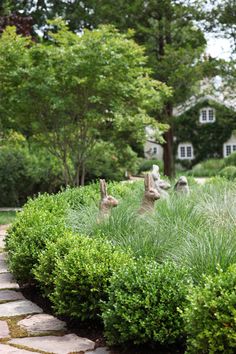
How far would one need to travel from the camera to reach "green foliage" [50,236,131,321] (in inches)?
151

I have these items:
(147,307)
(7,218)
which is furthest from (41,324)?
(7,218)

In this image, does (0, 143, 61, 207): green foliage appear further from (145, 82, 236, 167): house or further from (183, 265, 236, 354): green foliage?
(145, 82, 236, 167): house

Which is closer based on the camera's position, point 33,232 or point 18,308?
point 18,308

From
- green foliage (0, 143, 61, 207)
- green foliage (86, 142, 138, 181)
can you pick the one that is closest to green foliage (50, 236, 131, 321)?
green foliage (0, 143, 61, 207)

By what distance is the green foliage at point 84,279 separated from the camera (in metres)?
3.83

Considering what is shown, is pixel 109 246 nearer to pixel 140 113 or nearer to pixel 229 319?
pixel 229 319

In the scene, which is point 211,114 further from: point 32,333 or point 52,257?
point 32,333

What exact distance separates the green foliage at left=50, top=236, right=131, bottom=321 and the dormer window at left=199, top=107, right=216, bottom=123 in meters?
32.6

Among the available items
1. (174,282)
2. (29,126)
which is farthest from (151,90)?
(174,282)

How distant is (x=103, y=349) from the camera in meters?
3.52

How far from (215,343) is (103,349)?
99 cm

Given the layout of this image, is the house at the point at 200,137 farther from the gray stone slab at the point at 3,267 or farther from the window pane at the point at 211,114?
the gray stone slab at the point at 3,267

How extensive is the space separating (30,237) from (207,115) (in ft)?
105

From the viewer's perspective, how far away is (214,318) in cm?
281
